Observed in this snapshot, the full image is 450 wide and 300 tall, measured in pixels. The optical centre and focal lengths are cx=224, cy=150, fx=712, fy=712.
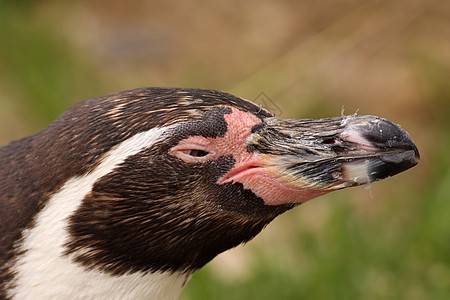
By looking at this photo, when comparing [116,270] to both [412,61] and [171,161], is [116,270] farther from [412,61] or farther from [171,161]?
[412,61]

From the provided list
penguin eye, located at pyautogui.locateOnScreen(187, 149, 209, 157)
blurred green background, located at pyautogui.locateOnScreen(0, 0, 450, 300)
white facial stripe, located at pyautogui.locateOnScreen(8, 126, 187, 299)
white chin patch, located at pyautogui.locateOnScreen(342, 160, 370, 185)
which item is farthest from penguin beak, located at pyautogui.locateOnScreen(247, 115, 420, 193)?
blurred green background, located at pyautogui.locateOnScreen(0, 0, 450, 300)

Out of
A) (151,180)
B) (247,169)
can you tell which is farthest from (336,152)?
(151,180)

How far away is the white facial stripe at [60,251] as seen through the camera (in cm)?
292

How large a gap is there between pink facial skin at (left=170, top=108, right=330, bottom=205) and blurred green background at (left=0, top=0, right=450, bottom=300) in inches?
98.5

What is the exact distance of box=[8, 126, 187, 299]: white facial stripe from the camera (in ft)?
9.59

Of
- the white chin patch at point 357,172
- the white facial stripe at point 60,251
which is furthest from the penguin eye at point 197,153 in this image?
the white chin patch at point 357,172

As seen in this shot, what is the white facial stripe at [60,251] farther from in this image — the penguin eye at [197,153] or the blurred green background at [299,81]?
the blurred green background at [299,81]

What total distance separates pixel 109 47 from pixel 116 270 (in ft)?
22.1

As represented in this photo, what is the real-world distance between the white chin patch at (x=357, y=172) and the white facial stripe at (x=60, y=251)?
2.56 feet

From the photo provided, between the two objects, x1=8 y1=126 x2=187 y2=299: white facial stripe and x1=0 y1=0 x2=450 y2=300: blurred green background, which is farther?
x1=0 y1=0 x2=450 y2=300: blurred green background

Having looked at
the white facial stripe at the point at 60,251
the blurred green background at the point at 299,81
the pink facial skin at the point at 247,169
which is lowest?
the white facial stripe at the point at 60,251

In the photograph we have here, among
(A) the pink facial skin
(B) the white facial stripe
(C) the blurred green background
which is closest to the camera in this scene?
(B) the white facial stripe

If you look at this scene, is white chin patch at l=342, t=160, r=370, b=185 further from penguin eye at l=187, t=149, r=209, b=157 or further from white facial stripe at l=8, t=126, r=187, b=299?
white facial stripe at l=8, t=126, r=187, b=299

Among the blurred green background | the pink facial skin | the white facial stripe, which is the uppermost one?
the blurred green background
